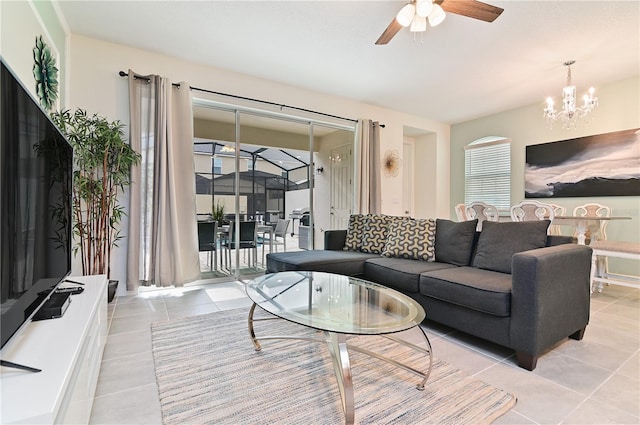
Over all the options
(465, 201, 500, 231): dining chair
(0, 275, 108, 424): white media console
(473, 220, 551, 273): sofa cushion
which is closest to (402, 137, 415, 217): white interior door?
(465, 201, 500, 231): dining chair

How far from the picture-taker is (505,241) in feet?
8.31

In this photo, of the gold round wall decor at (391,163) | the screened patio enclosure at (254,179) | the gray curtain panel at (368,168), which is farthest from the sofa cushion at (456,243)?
the screened patio enclosure at (254,179)

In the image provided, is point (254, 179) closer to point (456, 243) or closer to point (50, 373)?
point (456, 243)

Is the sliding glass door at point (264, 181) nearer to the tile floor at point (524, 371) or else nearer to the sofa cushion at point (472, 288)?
the tile floor at point (524, 371)

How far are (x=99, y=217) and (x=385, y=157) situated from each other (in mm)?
4168

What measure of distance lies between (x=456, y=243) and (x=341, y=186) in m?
2.69

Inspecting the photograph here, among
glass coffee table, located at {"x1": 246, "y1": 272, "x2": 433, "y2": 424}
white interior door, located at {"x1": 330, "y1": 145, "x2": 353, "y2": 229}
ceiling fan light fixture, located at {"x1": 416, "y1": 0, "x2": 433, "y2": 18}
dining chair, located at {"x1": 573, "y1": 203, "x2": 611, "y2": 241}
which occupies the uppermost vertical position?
ceiling fan light fixture, located at {"x1": 416, "y1": 0, "x2": 433, "y2": 18}

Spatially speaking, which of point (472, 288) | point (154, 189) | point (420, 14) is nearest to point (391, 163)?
point (420, 14)

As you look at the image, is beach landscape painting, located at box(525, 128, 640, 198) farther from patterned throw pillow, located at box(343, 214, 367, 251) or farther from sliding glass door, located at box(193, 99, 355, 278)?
patterned throw pillow, located at box(343, 214, 367, 251)

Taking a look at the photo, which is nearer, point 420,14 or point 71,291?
point 71,291

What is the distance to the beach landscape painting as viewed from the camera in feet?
12.7

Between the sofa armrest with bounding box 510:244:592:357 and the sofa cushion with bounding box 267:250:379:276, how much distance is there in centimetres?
146

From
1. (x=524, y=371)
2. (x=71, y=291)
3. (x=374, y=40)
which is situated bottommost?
(x=524, y=371)

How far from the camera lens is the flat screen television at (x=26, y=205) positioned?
923mm
